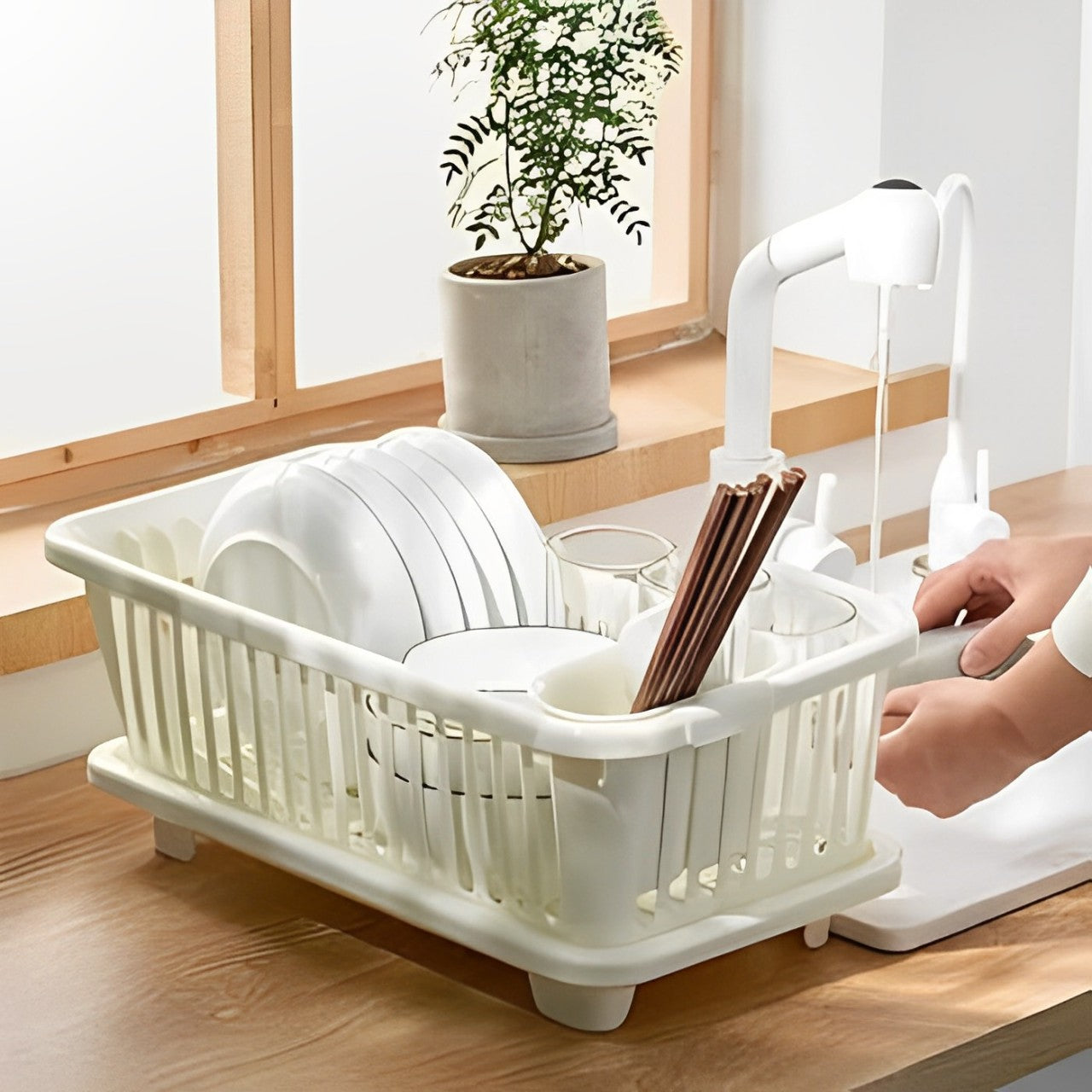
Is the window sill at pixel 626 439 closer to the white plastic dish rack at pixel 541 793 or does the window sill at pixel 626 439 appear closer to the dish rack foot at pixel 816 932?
the white plastic dish rack at pixel 541 793

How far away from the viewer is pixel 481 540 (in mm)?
998

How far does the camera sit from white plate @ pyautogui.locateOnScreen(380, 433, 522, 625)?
99cm

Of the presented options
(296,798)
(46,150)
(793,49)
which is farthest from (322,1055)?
(793,49)

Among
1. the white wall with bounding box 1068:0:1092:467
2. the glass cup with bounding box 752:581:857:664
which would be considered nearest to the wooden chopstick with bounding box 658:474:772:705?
the glass cup with bounding box 752:581:857:664

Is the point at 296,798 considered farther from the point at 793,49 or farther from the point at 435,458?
the point at 793,49

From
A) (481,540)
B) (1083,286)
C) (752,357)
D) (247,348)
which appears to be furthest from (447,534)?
(1083,286)

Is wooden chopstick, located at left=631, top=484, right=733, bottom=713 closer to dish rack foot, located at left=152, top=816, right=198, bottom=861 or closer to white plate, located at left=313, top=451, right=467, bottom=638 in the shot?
white plate, located at left=313, top=451, right=467, bottom=638

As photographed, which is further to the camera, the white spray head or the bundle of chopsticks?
the white spray head

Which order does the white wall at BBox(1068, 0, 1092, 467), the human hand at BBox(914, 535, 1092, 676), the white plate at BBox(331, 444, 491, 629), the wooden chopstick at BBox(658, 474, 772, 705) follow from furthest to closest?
the white wall at BBox(1068, 0, 1092, 467) < the human hand at BBox(914, 535, 1092, 676) < the white plate at BBox(331, 444, 491, 629) < the wooden chopstick at BBox(658, 474, 772, 705)

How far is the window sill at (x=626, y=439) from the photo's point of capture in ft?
3.74

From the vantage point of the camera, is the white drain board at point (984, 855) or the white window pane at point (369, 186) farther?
the white window pane at point (369, 186)

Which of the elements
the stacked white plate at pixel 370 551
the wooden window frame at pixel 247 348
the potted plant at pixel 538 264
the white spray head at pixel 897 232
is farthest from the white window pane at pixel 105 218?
the white spray head at pixel 897 232

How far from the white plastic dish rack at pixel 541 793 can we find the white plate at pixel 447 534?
119mm

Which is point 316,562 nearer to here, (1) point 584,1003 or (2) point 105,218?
(1) point 584,1003
